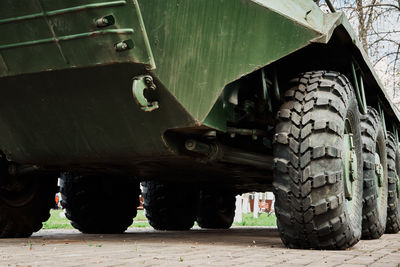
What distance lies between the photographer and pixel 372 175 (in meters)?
6.10

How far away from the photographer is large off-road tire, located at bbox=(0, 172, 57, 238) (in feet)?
20.0

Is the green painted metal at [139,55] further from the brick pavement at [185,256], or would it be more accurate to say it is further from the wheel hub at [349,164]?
the wheel hub at [349,164]

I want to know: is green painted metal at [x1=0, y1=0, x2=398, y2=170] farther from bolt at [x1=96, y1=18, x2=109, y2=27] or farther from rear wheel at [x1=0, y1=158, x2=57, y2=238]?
rear wheel at [x1=0, y1=158, x2=57, y2=238]

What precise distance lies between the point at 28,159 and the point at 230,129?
1835 millimetres

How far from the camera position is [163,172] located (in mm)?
6180

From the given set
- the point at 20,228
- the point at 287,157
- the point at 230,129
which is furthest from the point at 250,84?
the point at 20,228

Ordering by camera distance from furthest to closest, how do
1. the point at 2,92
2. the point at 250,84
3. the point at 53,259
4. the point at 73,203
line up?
the point at 73,203 < the point at 250,84 < the point at 2,92 < the point at 53,259

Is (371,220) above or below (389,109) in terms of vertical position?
below

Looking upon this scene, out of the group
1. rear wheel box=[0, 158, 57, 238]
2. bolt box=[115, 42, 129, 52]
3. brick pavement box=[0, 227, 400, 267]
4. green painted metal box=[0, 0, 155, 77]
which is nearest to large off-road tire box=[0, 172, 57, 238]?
rear wheel box=[0, 158, 57, 238]

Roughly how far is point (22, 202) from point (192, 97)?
2637mm

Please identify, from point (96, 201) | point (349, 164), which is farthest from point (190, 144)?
point (96, 201)

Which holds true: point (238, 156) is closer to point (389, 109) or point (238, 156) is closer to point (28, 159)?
point (28, 159)

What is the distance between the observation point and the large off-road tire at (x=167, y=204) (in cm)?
893

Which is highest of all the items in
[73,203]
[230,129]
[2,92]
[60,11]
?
[60,11]
